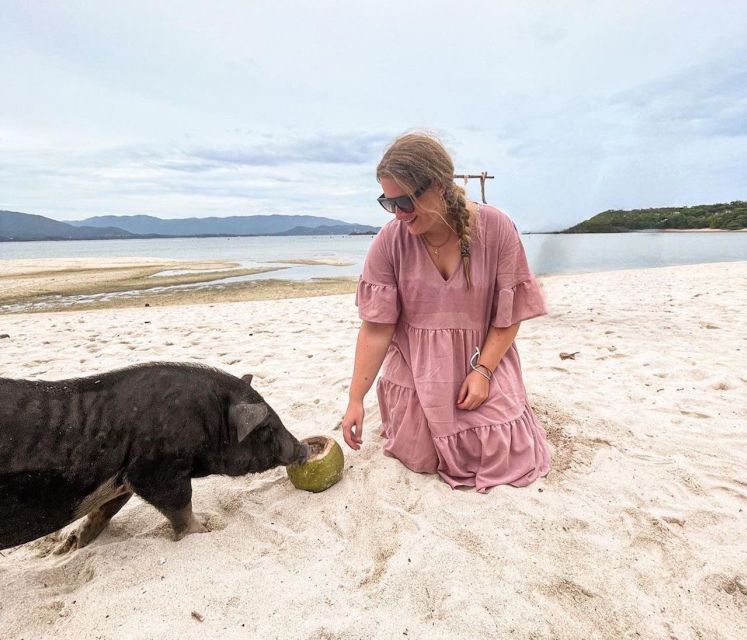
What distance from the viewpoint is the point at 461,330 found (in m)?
3.07

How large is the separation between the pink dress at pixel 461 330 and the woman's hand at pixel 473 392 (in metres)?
0.05

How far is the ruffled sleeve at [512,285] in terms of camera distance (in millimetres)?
3021

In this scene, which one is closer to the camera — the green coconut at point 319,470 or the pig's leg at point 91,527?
the pig's leg at point 91,527

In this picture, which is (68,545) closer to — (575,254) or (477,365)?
(477,365)

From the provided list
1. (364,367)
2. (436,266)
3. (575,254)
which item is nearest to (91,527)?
(364,367)

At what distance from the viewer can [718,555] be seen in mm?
2375

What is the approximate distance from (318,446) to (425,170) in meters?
1.90

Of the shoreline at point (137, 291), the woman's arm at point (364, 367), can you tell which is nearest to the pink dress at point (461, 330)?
the woman's arm at point (364, 367)

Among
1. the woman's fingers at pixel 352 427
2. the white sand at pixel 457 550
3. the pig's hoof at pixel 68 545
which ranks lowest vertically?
the pig's hoof at pixel 68 545

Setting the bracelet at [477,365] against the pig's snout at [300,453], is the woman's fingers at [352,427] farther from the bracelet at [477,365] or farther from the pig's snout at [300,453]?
the bracelet at [477,365]

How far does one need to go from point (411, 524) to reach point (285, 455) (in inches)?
32.8

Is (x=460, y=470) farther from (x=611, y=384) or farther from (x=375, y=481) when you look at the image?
(x=611, y=384)

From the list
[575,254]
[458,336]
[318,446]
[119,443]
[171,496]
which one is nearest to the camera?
[119,443]

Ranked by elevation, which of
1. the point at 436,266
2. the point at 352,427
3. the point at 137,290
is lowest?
the point at 137,290
